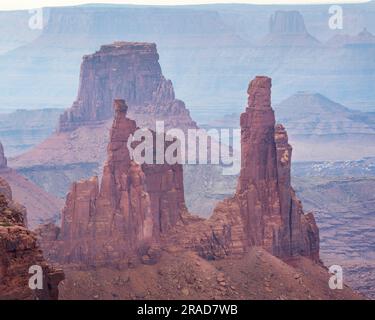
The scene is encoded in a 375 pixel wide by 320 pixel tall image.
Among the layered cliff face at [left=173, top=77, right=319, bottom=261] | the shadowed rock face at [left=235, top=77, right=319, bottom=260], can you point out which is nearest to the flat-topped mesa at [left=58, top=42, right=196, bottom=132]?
the layered cliff face at [left=173, top=77, right=319, bottom=261]

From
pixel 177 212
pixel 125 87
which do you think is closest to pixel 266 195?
pixel 177 212

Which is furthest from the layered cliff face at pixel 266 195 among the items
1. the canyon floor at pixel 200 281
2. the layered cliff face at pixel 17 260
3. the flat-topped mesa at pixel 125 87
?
the flat-topped mesa at pixel 125 87

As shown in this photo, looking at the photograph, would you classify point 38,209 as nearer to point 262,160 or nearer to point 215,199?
point 215,199

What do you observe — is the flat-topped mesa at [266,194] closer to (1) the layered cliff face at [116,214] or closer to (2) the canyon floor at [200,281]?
(2) the canyon floor at [200,281]

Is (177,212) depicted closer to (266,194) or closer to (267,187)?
(266,194)

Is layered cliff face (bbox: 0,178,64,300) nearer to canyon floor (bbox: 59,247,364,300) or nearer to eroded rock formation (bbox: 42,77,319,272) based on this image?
canyon floor (bbox: 59,247,364,300)
